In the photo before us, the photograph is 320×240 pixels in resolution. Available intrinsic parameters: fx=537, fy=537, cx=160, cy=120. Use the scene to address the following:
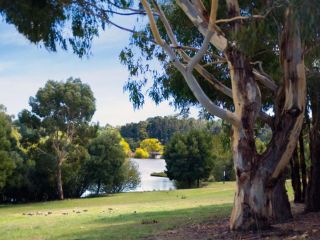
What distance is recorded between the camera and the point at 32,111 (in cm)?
4450

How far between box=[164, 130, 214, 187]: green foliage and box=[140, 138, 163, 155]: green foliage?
32.2 metres

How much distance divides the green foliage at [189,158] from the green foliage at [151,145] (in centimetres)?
3217

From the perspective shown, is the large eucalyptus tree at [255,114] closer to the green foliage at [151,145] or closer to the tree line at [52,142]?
the tree line at [52,142]

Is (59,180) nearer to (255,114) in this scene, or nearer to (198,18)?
(198,18)

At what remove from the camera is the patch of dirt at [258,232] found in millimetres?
9711

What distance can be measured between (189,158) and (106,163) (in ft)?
36.7

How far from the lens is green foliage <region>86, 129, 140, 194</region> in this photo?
4800 cm

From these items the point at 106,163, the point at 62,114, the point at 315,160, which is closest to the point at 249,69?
the point at 315,160

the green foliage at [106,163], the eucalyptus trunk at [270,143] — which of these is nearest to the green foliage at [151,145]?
the green foliage at [106,163]

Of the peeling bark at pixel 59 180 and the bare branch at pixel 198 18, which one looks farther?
the peeling bark at pixel 59 180

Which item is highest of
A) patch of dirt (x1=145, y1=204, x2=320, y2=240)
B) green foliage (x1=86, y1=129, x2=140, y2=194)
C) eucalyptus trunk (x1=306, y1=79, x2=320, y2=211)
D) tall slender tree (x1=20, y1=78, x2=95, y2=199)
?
tall slender tree (x1=20, y1=78, x2=95, y2=199)

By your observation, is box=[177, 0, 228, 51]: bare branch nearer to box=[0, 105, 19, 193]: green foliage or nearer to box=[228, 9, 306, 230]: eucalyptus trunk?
box=[228, 9, 306, 230]: eucalyptus trunk

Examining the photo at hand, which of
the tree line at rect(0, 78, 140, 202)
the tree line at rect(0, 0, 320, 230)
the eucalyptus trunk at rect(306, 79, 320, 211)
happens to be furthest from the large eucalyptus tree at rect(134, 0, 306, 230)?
the tree line at rect(0, 78, 140, 202)

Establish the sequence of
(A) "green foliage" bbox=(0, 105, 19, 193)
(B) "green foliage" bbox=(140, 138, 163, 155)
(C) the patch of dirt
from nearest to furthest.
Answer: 1. (C) the patch of dirt
2. (A) "green foliage" bbox=(0, 105, 19, 193)
3. (B) "green foliage" bbox=(140, 138, 163, 155)
